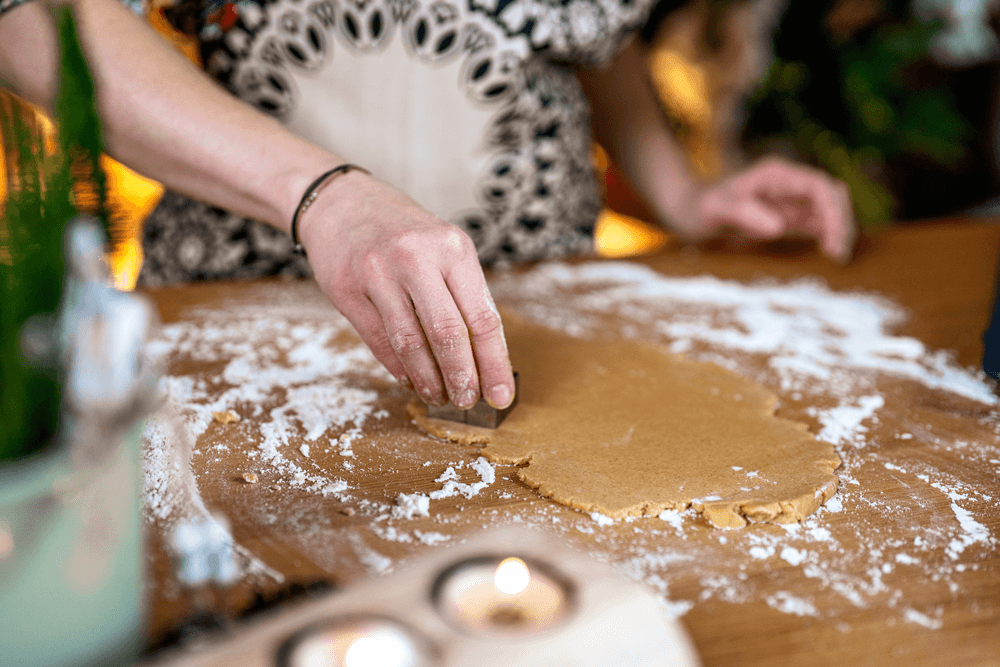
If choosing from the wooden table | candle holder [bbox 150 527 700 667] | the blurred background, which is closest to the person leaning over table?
the wooden table

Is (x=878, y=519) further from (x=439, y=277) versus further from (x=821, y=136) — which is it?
(x=821, y=136)

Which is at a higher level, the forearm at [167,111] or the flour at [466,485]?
the forearm at [167,111]

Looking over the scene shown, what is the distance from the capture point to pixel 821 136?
2.57m

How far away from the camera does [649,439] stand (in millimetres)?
778

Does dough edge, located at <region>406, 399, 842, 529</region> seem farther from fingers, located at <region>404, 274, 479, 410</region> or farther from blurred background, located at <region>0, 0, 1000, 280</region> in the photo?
blurred background, located at <region>0, 0, 1000, 280</region>

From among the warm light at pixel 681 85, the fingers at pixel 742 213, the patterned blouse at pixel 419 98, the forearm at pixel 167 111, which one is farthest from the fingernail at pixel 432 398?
the warm light at pixel 681 85

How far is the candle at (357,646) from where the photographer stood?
35 cm

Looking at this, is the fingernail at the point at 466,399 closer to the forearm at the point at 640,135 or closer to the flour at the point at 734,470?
the flour at the point at 734,470

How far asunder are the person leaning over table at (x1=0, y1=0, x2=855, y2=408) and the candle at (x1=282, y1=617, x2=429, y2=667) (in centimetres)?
32

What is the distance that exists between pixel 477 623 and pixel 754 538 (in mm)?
329

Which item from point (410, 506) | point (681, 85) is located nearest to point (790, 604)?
point (410, 506)

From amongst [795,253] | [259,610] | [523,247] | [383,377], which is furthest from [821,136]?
[259,610]

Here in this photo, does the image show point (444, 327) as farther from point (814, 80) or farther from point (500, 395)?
point (814, 80)

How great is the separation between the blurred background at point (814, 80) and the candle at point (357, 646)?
1905 millimetres
